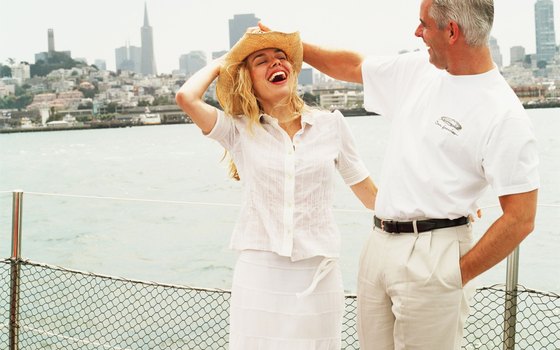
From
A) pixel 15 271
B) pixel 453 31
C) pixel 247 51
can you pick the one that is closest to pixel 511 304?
pixel 453 31

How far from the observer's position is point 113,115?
58344 millimetres

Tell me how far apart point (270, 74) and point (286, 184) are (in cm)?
31

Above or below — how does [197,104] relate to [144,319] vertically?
above

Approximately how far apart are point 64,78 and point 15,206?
6498 centimetres

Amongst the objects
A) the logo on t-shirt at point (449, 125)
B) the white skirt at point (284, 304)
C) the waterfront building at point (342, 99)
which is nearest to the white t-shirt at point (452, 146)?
the logo on t-shirt at point (449, 125)

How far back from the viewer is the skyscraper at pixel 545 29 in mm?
64938

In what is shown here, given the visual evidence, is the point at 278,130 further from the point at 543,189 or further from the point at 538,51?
the point at 538,51

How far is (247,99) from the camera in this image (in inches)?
76.4

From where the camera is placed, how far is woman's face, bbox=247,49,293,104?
76.7 inches

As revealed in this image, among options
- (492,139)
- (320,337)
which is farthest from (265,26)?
(320,337)

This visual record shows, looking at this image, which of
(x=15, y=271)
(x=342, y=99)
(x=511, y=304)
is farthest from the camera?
(x=342, y=99)

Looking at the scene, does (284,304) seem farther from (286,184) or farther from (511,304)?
(511,304)

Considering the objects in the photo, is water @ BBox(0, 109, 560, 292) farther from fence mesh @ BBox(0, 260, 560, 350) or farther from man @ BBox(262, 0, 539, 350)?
man @ BBox(262, 0, 539, 350)

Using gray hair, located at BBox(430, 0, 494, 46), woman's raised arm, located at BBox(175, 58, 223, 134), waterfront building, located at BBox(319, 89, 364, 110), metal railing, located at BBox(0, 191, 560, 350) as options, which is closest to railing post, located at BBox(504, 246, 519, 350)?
metal railing, located at BBox(0, 191, 560, 350)
